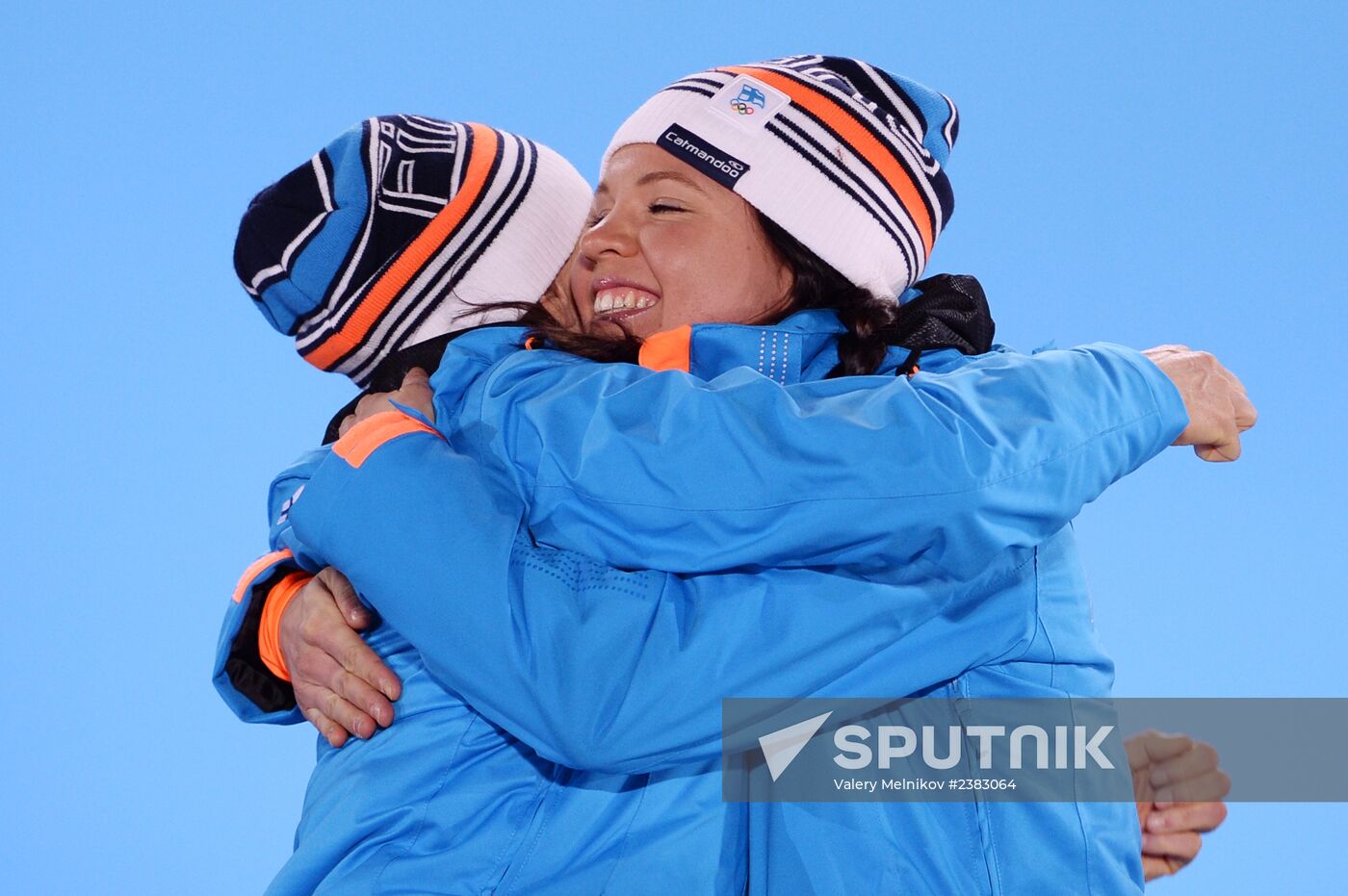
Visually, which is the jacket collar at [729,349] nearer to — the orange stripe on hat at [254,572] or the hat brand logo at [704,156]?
the hat brand logo at [704,156]

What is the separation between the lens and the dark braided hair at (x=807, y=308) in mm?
1199

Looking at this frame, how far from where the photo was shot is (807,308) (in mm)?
1304

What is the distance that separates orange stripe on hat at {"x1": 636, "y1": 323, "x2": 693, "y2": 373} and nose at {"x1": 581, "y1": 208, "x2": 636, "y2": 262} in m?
0.16

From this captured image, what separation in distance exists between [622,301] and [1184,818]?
2.36 ft

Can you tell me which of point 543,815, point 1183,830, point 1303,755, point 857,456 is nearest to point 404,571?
point 543,815

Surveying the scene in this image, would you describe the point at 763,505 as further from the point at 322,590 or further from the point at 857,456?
the point at 322,590

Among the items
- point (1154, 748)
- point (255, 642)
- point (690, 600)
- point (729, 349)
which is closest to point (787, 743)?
point (690, 600)

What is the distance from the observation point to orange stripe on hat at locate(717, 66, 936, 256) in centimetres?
132

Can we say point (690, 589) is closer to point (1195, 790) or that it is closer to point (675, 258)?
point (675, 258)

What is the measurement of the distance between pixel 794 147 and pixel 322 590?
2.01ft

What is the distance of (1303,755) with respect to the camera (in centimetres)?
150

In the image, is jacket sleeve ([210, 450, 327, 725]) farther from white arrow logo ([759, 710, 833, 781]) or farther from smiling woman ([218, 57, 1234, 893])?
white arrow logo ([759, 710, 833, 781])

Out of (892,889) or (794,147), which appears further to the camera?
(794,147)

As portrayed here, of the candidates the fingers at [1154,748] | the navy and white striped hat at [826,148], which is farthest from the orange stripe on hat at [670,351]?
the fingers at [1154,748]
